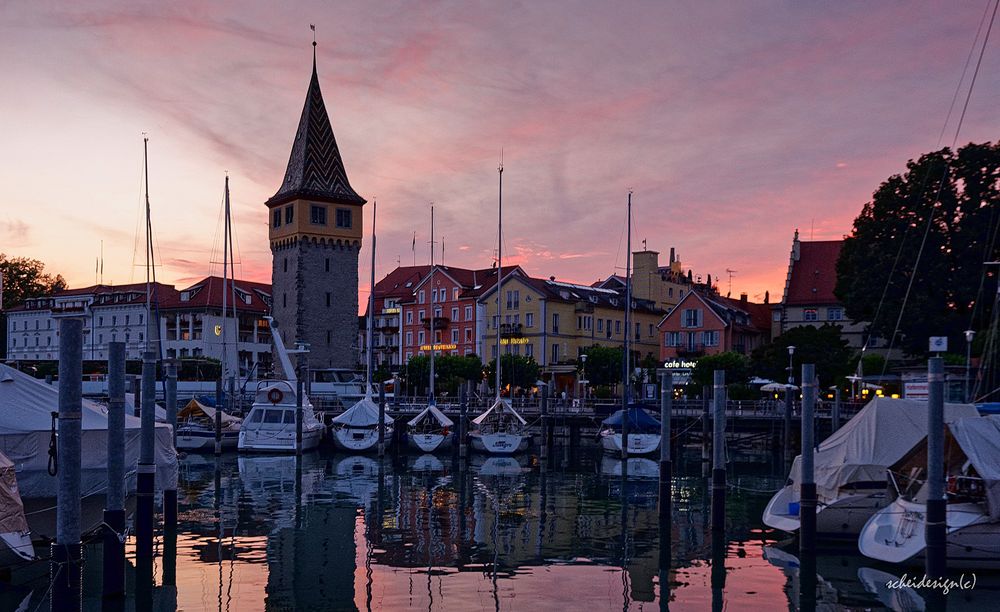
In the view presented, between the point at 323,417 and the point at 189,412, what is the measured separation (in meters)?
10.6

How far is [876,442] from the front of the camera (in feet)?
82.9

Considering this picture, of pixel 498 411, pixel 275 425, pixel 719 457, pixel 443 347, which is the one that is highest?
pixel 443 347

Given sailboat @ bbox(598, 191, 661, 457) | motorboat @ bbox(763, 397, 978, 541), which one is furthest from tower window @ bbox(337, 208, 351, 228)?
motorboat @ bbox(763, 397, 978, 541)

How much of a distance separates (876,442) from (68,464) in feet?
63.5

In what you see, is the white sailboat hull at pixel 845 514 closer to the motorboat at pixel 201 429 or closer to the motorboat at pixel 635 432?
the motorboat at pixel 635 432

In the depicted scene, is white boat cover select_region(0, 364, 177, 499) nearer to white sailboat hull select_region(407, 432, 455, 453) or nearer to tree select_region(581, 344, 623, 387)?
white sailboat hull select_region(407, 432, 455, 453)

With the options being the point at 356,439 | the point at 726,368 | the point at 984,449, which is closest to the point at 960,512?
the point at 984,449

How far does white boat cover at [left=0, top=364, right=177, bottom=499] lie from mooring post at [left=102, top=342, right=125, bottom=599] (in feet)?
4.09

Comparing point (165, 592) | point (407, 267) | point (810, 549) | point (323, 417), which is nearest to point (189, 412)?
point (323, 417)

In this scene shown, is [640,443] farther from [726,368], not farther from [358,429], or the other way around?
[726,368]

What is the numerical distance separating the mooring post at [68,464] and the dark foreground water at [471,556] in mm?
3391

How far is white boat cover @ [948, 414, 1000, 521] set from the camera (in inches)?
846

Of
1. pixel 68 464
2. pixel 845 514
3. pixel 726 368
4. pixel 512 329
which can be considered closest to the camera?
pixel 68 464

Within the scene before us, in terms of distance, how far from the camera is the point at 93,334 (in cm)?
12444
